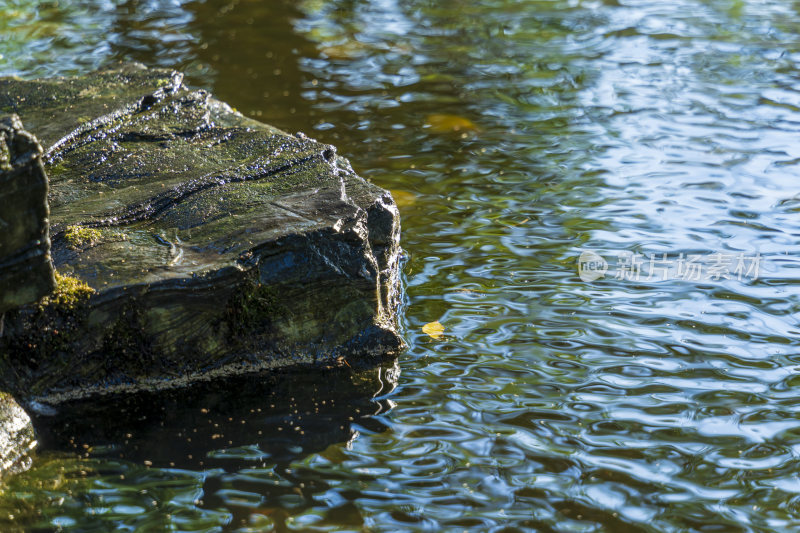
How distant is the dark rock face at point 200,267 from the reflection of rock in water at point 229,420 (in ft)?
0.34

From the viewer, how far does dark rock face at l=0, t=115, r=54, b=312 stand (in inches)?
108

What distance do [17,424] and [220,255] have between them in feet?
3.21

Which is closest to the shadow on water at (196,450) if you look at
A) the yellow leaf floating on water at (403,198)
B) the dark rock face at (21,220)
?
the dark rock face at (21,220)

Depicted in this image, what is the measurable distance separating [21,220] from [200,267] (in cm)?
76

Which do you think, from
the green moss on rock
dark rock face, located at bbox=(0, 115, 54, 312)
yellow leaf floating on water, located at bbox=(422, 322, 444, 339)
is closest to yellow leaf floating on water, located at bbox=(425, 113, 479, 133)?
yellow leaf floating on water, located at bbox=(422, 322, 444, 339)

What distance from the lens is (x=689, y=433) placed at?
3.23 meters

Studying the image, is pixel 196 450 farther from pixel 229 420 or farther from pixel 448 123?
pixel 448 123

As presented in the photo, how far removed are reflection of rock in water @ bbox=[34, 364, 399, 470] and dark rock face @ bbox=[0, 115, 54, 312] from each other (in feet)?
1.88

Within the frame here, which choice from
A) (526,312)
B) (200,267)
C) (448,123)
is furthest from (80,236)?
(448,123)

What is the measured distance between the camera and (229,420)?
129 inches

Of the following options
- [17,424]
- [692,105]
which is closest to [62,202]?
[17,424]

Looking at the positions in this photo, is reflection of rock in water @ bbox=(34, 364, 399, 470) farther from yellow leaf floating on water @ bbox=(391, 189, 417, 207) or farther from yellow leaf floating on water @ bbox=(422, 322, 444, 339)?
yellow leaf floating on water @ bbox=(391, 189, 417, 207)

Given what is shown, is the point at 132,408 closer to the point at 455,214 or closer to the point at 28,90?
the point at 455,214

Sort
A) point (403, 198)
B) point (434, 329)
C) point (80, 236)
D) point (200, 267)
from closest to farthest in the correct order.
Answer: point (200, 267), point (80, 236), point (434, 329), point (403, 198)
